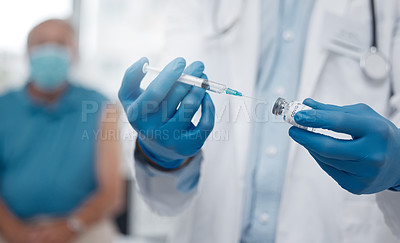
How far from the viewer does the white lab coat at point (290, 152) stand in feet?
2.28

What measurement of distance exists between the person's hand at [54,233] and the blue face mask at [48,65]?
599 mm

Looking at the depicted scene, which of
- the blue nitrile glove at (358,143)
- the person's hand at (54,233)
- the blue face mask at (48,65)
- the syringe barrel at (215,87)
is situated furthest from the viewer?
the blue face mask at (48,65)

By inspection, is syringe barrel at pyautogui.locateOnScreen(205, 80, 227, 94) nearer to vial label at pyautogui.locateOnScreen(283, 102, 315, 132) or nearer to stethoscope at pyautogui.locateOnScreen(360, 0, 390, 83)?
vial label at pyautogui.locateOnScreen(283, 102, 315, 132)

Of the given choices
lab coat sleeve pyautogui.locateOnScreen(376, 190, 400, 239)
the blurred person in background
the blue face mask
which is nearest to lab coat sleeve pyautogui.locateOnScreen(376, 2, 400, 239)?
lab coat sleeve pyautogui.locateOnScreen(376, 190, 400, 239)

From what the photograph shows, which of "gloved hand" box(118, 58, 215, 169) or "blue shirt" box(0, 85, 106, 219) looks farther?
"blue shirt" box(0, 85, 106, 219)

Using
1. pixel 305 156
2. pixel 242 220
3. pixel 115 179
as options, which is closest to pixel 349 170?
pixel 305 156

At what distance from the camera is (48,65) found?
4.93 feet

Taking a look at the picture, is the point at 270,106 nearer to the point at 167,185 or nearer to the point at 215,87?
the point at 215,87

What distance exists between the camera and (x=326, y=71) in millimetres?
731

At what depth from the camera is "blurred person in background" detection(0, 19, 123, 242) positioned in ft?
4.64

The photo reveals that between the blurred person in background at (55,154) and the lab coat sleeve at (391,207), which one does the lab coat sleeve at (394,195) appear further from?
the blurred person in background at (55,154)

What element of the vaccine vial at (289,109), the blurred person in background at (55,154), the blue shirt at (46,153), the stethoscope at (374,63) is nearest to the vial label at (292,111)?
the vaccine vial at (289,109)

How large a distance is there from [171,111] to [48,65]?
109 cm

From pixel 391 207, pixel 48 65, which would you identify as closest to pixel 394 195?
pixel 391 207
